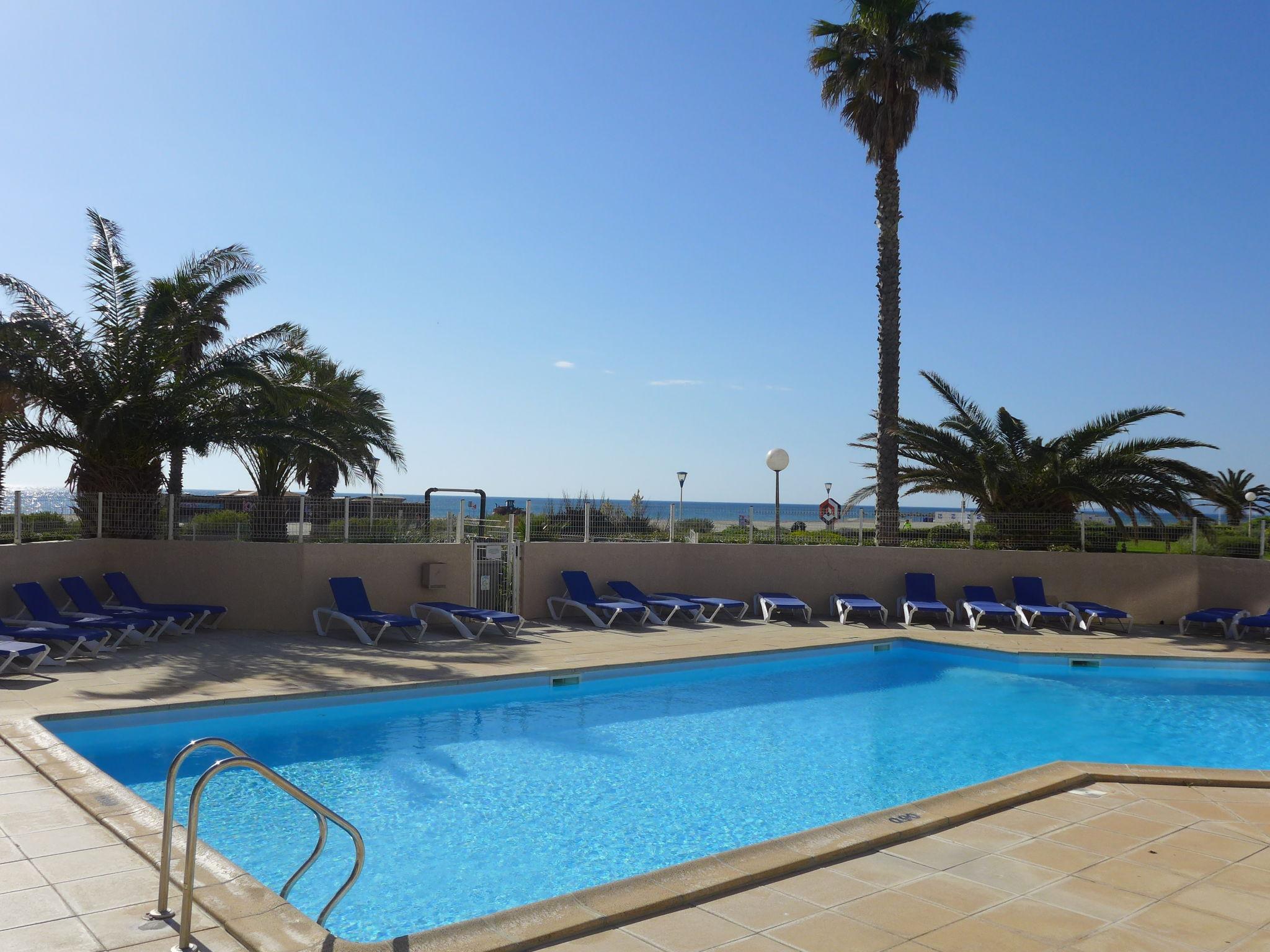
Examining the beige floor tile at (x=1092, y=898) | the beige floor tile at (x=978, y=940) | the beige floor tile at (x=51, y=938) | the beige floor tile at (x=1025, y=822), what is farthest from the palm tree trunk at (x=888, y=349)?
the beige floor tile at (x=51, y=938)

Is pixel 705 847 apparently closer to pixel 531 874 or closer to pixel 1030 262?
pixel 531 874

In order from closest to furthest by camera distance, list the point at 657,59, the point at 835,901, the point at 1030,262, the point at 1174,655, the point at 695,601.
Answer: the point at 835,901, the point at 1174,655, the point at 657,59, the point at 695,601, the point at 1030,262

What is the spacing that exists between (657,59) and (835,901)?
12392 millimetres

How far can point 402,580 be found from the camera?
13.9m

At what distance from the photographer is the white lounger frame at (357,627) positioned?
12.2 meters

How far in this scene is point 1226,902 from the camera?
4176 mm

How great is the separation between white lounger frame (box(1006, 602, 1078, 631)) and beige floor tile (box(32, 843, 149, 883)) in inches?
530

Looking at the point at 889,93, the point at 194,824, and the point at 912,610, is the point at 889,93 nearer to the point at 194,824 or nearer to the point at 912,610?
the point at 912,610

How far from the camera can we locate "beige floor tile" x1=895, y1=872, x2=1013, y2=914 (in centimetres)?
410

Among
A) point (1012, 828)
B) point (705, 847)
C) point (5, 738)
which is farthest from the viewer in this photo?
point (5, 738)

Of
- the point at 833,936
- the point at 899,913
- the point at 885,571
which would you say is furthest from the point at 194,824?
the point at 885,571

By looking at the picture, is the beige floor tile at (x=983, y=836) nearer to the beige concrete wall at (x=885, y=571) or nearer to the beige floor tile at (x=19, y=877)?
the beige floor tile at (x=19, y=877)

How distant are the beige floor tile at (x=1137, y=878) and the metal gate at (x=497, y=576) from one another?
10.8 m

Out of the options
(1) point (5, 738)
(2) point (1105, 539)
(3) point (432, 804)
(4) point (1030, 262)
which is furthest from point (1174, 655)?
(1) point (5, 738)
